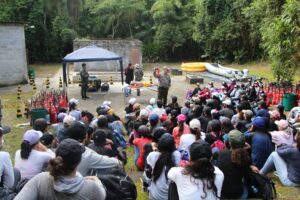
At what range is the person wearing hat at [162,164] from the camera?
5463 mm

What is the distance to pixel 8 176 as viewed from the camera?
15.0 ft

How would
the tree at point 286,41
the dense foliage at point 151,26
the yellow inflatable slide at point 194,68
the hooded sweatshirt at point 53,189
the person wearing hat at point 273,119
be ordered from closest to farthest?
the hooded sweatshirt at point 53,189
the person wearing hat at point 273,119
the tree at point 286,41
the yellow inflatable slide at point 194,68
the dense foliage at point 151,26

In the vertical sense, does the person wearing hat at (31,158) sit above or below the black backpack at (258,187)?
above

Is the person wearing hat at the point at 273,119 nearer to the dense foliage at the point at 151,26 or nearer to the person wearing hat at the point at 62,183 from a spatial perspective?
the person wearing hat at the point at 62,183

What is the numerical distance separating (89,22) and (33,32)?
19.7 ft

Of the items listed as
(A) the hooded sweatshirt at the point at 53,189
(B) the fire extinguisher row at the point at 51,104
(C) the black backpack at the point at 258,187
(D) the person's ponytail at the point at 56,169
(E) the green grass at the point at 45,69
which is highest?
(D) the person's ponytail at the point at 56,169

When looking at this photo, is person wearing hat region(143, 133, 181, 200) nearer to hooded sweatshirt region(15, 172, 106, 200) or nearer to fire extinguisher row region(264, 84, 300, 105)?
hooded sweatshirt region(15, 172, 106, 200)

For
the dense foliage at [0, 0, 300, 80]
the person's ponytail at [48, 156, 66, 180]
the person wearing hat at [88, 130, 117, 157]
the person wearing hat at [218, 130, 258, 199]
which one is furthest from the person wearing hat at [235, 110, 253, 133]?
the dense foliage at [0, 0, 300, 80]

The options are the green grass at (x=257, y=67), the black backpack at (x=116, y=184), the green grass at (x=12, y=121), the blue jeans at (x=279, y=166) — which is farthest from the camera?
the green grass at (x=257, y=67)

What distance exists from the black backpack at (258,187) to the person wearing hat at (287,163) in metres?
1.24

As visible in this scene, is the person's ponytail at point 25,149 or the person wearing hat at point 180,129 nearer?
the person's ponytail at point 25,149

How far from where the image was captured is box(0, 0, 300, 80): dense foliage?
33.6m

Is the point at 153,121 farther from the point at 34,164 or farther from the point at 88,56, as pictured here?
the point at 88,56

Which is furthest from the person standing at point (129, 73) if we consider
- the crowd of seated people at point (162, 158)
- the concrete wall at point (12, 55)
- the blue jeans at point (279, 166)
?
the blue jeans at point (279, 166)
